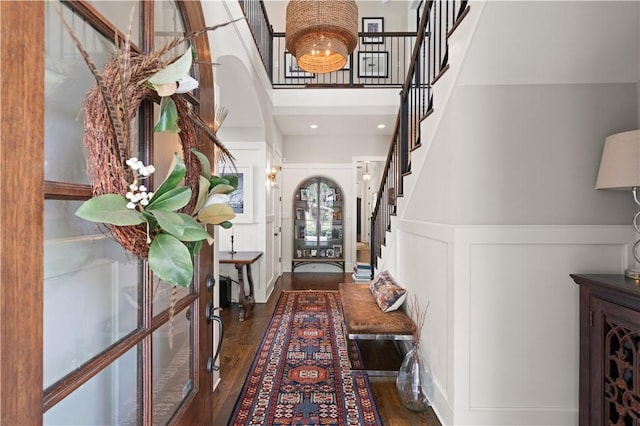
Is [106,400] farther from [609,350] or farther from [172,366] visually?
[609,350]

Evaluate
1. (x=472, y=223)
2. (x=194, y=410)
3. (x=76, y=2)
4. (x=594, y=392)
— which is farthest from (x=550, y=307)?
(x=76, y=2)

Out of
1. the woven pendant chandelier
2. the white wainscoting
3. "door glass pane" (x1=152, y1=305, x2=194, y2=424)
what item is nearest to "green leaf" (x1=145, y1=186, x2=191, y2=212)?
"door glass pane" (x1=152, y1=305, x2=194, y2=424)

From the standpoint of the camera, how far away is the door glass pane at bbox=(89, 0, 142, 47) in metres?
0.71

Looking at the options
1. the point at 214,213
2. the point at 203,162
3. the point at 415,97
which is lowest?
the point at 214,213

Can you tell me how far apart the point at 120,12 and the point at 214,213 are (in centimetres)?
53

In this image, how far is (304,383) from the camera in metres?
2.48

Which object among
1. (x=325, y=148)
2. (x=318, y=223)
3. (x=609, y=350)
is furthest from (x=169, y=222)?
(x=325, y=148)

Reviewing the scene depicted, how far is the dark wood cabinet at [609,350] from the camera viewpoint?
1438 mm

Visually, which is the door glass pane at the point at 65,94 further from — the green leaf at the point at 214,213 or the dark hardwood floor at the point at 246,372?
the dark hardwood floor at the point at 246,372

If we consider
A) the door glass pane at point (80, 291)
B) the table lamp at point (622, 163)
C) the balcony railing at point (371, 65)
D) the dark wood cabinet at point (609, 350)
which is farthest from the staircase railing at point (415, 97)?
the balcony railing at point (371, 65)

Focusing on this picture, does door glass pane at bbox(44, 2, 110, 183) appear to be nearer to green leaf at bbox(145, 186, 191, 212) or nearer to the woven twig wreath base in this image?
the woven twig wreath base

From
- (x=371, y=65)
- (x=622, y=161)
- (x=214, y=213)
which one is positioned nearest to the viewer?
(x=214, y=213)

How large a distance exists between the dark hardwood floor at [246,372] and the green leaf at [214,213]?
1.77 meters

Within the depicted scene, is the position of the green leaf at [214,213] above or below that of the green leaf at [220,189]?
below
